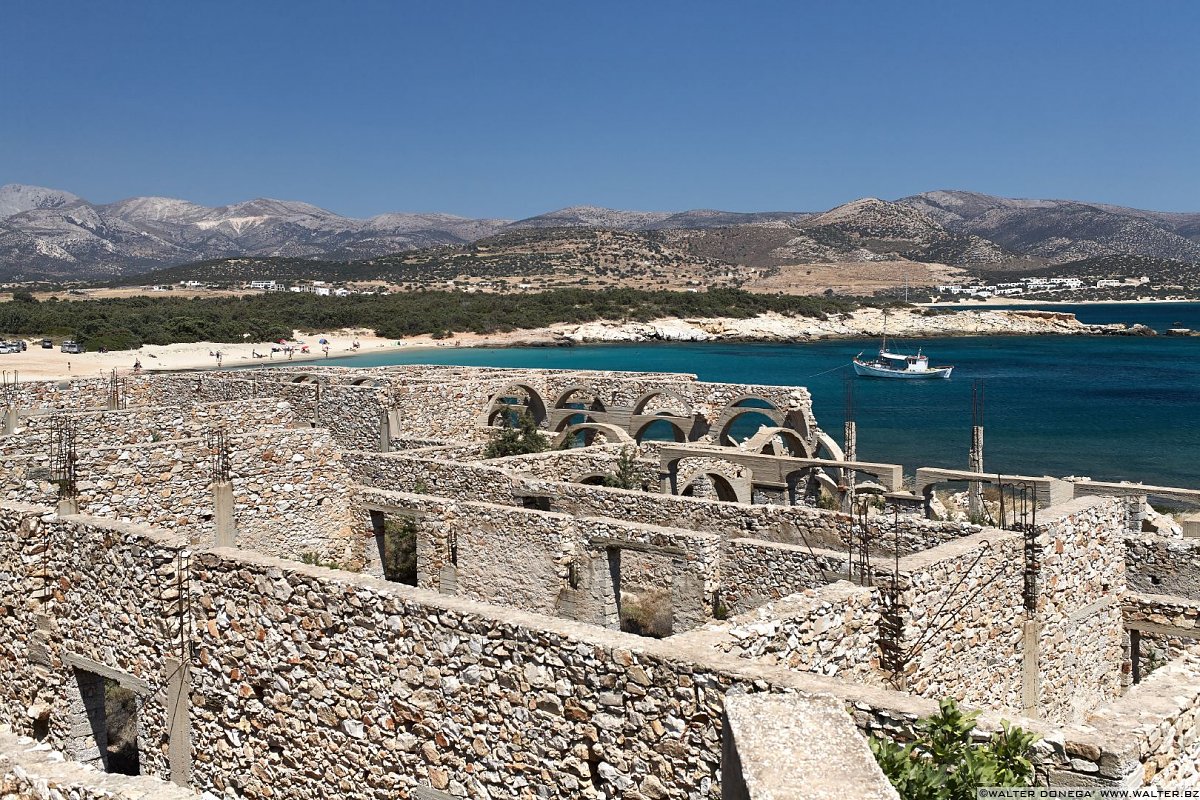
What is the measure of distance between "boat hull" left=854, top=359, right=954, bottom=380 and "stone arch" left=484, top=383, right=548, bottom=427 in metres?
56.5

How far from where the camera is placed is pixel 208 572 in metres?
7.12

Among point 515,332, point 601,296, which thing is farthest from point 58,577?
point 601,296

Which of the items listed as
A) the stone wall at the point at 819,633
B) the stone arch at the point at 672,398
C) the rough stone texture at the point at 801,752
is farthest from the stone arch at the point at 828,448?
the rough stone texture at the point at 801,752

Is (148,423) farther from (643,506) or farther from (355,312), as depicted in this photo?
(355,312)

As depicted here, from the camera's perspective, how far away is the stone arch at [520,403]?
2127 cm

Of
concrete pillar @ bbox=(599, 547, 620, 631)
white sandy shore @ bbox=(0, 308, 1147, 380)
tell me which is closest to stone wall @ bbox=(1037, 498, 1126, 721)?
concrete pillar @ bbox=(599, 547, 620, 631)

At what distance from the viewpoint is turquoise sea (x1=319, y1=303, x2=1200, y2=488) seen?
42531 mm

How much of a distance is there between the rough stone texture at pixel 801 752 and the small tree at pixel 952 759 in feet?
1.14

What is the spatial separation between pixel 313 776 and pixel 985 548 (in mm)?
5036

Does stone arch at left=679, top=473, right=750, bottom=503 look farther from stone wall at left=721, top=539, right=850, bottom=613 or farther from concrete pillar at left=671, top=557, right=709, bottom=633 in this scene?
stone wall at left=721, top=539, right=850, bottom=613

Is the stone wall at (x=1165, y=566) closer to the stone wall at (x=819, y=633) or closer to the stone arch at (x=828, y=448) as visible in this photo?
the stone wall at (x=819, y=633)

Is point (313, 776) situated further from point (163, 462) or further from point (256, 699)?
point (163, 462)

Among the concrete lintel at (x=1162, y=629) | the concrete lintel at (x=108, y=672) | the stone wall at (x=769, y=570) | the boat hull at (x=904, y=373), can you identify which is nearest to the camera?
the concrete lintel at (x=108, y=672)

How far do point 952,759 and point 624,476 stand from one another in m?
11.3
